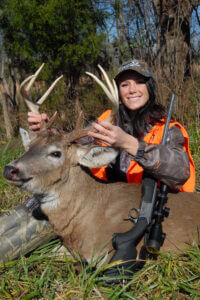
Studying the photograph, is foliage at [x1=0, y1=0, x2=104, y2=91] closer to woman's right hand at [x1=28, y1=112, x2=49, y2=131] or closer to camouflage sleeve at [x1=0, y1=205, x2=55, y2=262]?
woman's right hand at [x1=28, y1=112, x2=49, y2=131]

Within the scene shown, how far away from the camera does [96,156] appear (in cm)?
274

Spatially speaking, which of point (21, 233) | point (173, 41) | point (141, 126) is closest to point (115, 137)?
point (141, 126)

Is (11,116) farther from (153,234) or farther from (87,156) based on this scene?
(153,234)

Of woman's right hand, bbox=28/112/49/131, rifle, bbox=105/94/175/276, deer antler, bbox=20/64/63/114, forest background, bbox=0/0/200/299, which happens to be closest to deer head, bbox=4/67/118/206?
woman's right hand, bbox=28/112/49/131

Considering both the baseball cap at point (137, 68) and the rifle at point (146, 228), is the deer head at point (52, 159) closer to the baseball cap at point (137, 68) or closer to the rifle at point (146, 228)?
the rifle at point (146, 228)

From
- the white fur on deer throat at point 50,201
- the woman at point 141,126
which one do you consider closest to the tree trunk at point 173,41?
the woman at point 141,126

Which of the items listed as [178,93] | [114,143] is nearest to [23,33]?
[178,93]

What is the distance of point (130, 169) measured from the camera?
11.0ft

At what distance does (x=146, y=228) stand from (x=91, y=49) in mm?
6986

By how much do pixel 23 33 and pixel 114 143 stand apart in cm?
749

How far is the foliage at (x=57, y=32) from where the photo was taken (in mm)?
7898

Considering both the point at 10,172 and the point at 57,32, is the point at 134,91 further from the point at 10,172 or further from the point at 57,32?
the point at 57,32

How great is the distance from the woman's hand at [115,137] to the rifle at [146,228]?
400mm

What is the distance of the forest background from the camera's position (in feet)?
17.0
